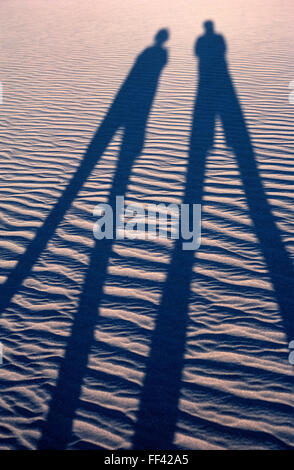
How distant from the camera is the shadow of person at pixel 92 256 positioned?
98.0 inches

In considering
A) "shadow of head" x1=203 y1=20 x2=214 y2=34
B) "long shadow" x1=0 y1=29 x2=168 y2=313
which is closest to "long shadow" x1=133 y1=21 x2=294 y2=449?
"long shadow" x1=0 y1=29 x2=168 y2=313

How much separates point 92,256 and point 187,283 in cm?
100

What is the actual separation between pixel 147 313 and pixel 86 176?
2.47 m

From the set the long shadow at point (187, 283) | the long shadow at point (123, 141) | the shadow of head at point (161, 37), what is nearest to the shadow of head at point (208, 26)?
the shadow of head at point (161, 37)

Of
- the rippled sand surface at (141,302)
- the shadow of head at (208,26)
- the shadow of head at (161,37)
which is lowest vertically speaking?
the rippled sand surface at (141,302)

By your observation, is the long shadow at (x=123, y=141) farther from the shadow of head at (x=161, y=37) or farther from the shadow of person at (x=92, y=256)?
the shadow of head at (x=161, y=37)

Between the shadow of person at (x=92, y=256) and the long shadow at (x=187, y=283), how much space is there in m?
0.51

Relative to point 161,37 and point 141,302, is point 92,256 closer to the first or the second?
point 141,302

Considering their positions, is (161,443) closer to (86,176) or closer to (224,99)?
(86,176)

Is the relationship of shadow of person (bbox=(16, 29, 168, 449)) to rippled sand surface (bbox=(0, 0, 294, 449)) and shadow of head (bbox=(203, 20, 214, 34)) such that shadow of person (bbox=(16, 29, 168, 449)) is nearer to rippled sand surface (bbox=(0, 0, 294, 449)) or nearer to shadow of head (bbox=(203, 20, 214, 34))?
rippled sand surface (bbox=(0, 0, 294, 449))

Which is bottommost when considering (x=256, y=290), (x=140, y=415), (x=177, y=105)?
(x=140, y=415)

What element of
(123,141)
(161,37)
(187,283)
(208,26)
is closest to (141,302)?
(187,283)

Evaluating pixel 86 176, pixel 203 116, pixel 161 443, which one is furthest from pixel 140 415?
pixel 203 116
